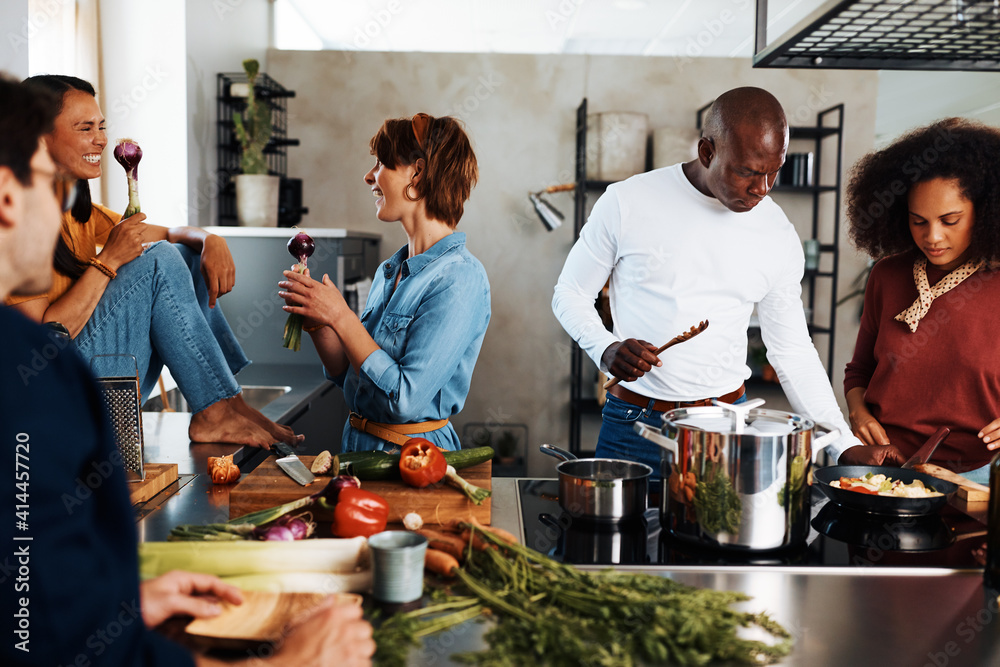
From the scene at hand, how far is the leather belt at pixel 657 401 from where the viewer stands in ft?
6.72

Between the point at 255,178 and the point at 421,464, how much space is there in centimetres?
265

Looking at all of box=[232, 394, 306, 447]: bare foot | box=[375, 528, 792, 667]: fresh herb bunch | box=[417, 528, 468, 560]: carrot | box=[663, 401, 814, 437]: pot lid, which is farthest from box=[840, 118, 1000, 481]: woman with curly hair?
box=[232, 394, 306, 447]: bare foot

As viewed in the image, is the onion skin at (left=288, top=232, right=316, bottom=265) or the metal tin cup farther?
the onion skin at (left=288, top=232, right=316, bottom=265)

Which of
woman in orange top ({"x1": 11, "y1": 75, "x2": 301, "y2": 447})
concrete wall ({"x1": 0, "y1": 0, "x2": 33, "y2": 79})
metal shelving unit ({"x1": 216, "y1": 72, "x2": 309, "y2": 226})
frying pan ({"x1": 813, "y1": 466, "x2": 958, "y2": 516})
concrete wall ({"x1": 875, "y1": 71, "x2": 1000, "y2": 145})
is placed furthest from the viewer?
concrete wall ({"x1": 875, "y1": 71, "x2": 1000, "y2": 145})

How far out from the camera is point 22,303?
1948 mm

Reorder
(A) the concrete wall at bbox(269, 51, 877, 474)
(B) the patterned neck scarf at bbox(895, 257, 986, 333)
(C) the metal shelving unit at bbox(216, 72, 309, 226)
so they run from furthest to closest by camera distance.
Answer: (A) the concrete wall at bbox(269, 51, 877, 474) → (C) the metal shelving unit at bbox(216, 72, 309, 226) → (B) the patterned neck scarf at bbox(895, 257, 986, 333)

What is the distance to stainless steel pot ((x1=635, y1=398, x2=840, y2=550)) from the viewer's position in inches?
44.8

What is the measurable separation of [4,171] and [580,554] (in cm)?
92

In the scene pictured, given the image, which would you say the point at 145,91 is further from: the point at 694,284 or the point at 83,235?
the point at 694,284

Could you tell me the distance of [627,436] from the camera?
6.79ft

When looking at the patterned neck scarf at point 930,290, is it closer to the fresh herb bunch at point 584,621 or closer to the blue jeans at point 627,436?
the blue jeans at point 627,436

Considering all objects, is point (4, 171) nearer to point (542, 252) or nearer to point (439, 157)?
point (439, 157)

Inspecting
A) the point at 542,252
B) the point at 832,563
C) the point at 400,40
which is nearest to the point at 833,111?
the point at 542,252

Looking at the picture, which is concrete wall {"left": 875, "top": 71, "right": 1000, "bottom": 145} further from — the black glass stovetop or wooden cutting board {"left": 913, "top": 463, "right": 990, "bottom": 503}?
the black glass stovetop
